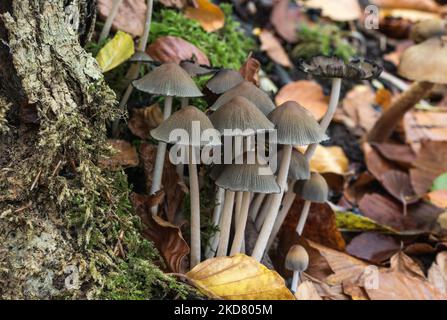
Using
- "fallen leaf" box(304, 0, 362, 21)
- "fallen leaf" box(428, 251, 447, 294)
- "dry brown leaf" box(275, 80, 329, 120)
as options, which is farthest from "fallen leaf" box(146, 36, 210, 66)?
"fallen leaf" box(304, 0, 362, 21)

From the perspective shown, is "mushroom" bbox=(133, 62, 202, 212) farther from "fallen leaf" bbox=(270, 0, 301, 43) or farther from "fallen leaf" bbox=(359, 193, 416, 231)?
"fallen leaf" bbox=(270, 0, 301, 43)

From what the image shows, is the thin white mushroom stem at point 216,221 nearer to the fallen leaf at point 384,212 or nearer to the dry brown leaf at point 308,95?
the fallen leaf at point 384,212

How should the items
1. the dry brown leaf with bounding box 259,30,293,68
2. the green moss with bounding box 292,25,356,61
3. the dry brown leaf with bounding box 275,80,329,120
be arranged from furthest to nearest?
the green moss with bounding box 292,25,356,61 → the dry brown leaf with bounding box 259,30,293,68 → the dry brown leaf with bounding box 275,80,329,120

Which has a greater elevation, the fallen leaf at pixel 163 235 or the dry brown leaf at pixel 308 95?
the fallen leaf at pixel 163 235

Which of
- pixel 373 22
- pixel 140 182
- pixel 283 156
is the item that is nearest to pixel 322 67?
pixel 283 156

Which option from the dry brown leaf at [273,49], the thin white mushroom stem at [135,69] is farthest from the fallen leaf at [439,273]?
the dry brown leaf at [273,49]

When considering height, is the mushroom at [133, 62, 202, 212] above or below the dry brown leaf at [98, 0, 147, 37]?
above

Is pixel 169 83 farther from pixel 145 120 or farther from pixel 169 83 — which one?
pixel 145 120
